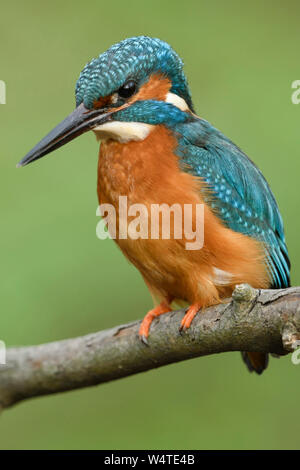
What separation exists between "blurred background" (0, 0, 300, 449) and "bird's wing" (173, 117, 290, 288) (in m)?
0.75

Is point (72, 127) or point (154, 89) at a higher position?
point (154, 89)

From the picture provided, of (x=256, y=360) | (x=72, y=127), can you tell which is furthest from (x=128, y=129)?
(x=256, y=360)

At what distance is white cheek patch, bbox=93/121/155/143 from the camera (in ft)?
9.64

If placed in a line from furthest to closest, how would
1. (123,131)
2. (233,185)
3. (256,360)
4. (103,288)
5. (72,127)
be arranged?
(103,288)
(256,360)
(233,185)
(123,131)
(72,127)

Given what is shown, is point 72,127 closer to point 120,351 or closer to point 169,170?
point 169,170

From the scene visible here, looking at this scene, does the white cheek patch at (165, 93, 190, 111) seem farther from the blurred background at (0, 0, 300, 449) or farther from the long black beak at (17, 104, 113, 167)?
the blurred background at (0, 0, 300, 449)

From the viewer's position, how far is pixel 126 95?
9.62 ft

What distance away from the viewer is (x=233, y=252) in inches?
119

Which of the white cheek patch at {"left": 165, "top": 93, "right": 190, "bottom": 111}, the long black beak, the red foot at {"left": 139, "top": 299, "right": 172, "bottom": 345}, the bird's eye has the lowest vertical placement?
the red foot at {"left": 139, "top": 299, "right": 172, "bottom": 345}

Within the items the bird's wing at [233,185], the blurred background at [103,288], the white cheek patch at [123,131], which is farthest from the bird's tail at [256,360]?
the white cheek patch at [123,131]

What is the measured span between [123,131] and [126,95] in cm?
13

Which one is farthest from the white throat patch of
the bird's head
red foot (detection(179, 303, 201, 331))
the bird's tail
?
the bird's tail

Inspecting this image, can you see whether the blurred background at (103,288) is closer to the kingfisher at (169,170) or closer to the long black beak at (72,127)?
the kingfisher at (169,170)

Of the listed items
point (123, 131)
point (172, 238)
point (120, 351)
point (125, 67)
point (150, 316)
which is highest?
point (125, 67)
